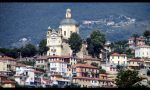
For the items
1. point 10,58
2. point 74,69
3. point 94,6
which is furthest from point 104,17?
point 10,58

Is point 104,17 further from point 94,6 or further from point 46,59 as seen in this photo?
point 46,59

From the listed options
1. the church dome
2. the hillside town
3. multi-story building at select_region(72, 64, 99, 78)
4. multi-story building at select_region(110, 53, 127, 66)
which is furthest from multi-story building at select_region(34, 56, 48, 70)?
multi-story building at select_region(110, 53, 127, 66)

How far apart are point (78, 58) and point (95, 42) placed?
63 cm

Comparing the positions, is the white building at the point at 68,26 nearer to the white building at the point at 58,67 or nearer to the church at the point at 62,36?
the church at the point at 62,36

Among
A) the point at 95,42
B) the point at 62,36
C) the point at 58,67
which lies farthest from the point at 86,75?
the point at 62,36

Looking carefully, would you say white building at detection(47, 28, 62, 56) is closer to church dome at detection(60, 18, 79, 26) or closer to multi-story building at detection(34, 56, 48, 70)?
church dome at detection(60, 18, 79, 26)

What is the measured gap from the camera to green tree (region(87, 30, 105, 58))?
14470 millimetres

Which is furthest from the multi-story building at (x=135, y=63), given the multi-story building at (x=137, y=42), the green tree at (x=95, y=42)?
the multi-story building at (x=137, y=42)

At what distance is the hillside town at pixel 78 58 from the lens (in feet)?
41.1

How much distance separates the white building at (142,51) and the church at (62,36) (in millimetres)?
1764

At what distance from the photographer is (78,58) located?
14.7m

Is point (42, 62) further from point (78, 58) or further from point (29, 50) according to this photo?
point (78, 58)

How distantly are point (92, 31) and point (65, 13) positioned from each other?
3.37 feet

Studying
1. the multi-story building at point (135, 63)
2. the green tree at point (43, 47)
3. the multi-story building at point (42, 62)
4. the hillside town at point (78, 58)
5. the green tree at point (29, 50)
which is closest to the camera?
the hillside town at point (78, 58)
